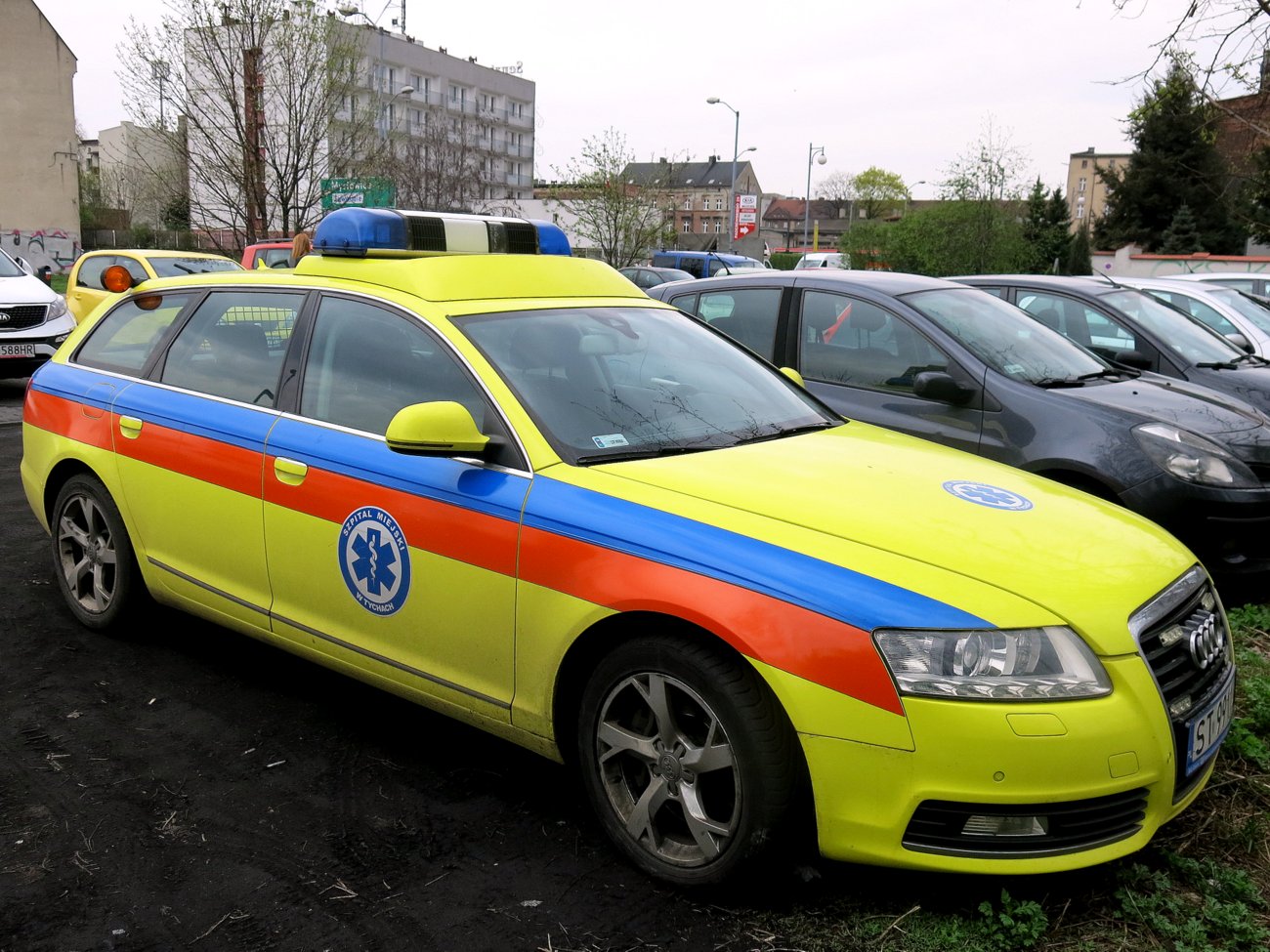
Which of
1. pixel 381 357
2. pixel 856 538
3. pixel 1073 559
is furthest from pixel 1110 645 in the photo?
pixel 381 357

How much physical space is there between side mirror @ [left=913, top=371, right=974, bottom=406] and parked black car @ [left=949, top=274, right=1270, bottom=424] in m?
2.26

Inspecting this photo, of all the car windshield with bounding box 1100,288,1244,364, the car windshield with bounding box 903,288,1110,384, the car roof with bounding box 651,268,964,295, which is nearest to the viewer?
the car windshield with bounding box 903,288,1110,384

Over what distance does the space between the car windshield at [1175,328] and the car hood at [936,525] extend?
4890 mm

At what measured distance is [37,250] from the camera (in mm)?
39156

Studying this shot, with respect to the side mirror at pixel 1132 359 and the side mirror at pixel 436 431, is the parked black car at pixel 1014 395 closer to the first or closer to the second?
the side mirror at pixel 1132 359

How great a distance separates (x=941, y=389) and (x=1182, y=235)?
44209 mm

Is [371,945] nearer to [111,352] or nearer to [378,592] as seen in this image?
[378,592]

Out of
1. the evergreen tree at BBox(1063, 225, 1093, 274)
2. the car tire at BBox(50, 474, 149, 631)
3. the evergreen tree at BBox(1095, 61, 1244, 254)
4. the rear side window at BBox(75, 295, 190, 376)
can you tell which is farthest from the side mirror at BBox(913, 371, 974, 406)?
the evergreen tree at BBox(1095, 61, 1244, 254)

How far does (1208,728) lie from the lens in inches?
117

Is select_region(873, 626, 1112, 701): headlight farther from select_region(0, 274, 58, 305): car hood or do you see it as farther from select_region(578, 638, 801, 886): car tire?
select_region(0, 274, 58, 305): car hood

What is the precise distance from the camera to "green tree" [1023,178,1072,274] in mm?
39969

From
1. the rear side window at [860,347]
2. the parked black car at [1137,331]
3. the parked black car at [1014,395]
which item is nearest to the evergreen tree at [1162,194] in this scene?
the parked black car at [1137,331]

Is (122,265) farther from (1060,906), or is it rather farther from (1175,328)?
(1060,906)

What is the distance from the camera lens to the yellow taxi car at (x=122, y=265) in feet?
44.4
